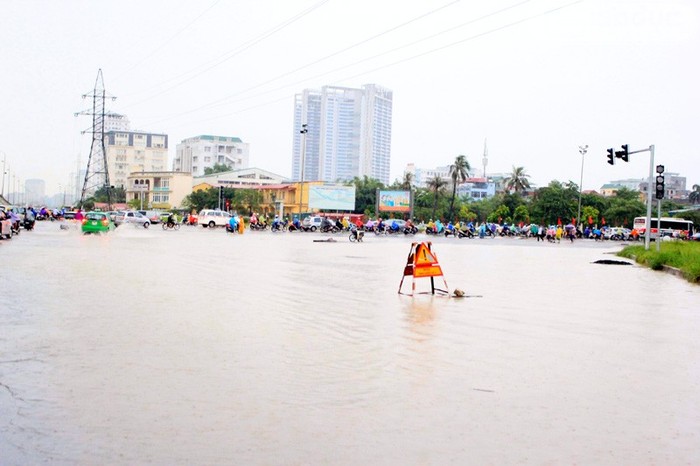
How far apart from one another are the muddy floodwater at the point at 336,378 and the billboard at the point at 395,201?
75.2 meters

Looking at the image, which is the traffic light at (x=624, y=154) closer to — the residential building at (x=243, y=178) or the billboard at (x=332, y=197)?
the billboard at (x=332, y=197)

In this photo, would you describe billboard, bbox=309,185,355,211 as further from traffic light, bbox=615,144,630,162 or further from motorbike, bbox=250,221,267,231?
traffic light, bbox=615,144,630,162

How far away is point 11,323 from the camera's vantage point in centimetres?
1000

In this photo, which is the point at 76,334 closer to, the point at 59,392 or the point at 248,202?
the point at 59,392

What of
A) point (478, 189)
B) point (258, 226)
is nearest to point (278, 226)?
point (258, 226)

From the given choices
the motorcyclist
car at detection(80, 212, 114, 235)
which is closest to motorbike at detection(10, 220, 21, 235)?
car at detection(80, 212, 114, 235)

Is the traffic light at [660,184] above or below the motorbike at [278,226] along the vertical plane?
above

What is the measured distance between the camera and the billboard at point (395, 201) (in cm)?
9044

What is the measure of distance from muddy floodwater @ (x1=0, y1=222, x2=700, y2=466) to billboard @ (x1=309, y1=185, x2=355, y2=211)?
79631mm

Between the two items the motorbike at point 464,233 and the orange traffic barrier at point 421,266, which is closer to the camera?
the orange traffic barrier at point 421,266

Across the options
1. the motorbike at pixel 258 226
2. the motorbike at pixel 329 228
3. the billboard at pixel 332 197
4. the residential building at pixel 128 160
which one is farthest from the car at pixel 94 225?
the residential building at pixel 128 160

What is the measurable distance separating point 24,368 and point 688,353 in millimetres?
7661

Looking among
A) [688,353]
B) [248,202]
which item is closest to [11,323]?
[688,353]

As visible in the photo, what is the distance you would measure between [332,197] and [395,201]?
9.51m
